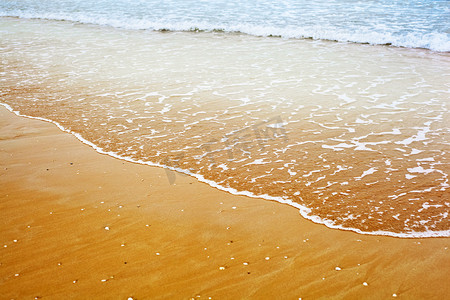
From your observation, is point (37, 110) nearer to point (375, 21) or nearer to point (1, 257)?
point (1, 257)

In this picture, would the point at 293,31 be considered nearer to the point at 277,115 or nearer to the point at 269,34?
the point at 269,34

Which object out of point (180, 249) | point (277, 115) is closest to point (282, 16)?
point (277, 115)

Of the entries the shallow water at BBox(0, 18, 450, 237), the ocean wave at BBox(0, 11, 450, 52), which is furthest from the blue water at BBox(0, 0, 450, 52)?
the shallow water at BBox(0, 18, 450, 237)

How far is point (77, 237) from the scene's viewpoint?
12.5 ft

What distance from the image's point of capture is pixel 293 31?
15555 mm

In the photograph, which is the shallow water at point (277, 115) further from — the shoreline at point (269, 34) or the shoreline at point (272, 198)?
the shoreline at point (269, 34)

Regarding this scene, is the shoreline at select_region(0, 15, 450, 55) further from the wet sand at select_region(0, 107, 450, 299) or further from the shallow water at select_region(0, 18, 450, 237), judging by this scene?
the wet sand at select_region(0, 107, 450, 299)

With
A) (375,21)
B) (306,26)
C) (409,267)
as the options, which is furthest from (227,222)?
(375,21)

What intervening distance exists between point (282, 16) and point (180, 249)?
1689 centimetres

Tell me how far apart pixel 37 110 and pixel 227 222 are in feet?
17.1

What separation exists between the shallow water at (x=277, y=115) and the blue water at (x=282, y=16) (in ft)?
6.56

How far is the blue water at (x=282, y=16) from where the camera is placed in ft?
48.3

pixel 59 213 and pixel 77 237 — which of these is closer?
pixel 77 237

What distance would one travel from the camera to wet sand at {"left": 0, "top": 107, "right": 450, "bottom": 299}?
10.4ft
